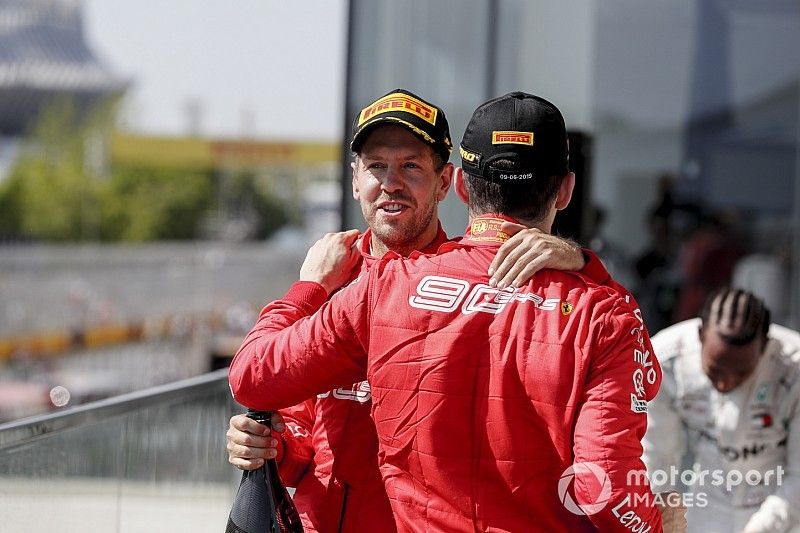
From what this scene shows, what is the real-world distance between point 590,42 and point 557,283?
4.12 metres

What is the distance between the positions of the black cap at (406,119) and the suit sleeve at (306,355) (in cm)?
37

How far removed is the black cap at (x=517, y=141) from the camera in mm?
1973

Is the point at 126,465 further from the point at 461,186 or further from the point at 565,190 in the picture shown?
the point at 565,190

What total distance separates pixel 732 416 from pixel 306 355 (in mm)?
2052

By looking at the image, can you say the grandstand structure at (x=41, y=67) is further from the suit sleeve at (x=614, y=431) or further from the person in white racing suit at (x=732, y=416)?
the suit sleeve at (x=614, y=431)

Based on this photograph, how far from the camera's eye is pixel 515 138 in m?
1.97

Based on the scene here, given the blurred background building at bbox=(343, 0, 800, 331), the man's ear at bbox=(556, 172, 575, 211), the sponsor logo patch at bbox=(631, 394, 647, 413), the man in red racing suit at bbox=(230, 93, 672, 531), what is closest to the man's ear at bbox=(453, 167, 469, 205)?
the man in red racing suit at bbox=(230, 93, 672, 531)

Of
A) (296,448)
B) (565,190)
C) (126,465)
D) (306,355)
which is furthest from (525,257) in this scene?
(126,465)

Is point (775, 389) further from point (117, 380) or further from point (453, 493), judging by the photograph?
point (117, 380)

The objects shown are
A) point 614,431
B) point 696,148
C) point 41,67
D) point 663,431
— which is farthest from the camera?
point 41,67

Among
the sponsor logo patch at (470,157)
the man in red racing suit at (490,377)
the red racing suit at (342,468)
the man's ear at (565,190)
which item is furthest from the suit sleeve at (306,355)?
the man's ear at (565,190)

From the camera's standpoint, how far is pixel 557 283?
1948 mm

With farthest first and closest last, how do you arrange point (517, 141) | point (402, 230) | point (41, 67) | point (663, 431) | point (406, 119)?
point (41, 67) → point (663, 431) → point (402, 230) → point (406, 119) → point (517, 141)

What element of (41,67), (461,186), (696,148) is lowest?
(461,186)
